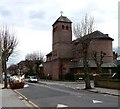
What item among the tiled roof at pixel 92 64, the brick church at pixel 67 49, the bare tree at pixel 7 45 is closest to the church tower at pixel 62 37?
the brick church at pixel 67 49

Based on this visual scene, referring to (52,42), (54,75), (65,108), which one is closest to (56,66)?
(54,75)

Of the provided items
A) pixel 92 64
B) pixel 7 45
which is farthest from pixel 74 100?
pixel 92 64

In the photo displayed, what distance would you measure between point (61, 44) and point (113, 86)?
55134 millimetres

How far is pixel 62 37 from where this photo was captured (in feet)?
298

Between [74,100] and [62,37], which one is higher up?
[62,37]

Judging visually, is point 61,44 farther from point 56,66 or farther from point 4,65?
point 4,65

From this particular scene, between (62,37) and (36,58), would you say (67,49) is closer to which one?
(62,37)

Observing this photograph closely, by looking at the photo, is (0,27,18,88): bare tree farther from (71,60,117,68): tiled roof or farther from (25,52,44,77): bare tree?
(25,52,44,77): bare tree

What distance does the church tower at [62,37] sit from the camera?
89.8m

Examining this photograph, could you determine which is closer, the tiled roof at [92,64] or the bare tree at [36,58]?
the tiled roof at [92,64]

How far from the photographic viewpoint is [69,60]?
90.4m

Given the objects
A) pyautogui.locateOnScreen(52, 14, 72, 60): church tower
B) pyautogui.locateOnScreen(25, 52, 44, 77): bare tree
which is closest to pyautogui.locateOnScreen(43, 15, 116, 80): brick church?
pyautogui.locateOnScreen(52, 14, 72, 60): church tower

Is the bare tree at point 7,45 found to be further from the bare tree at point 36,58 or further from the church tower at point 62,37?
the bare tree at point 36,58

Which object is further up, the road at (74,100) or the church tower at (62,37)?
the church tower at (62,37)
